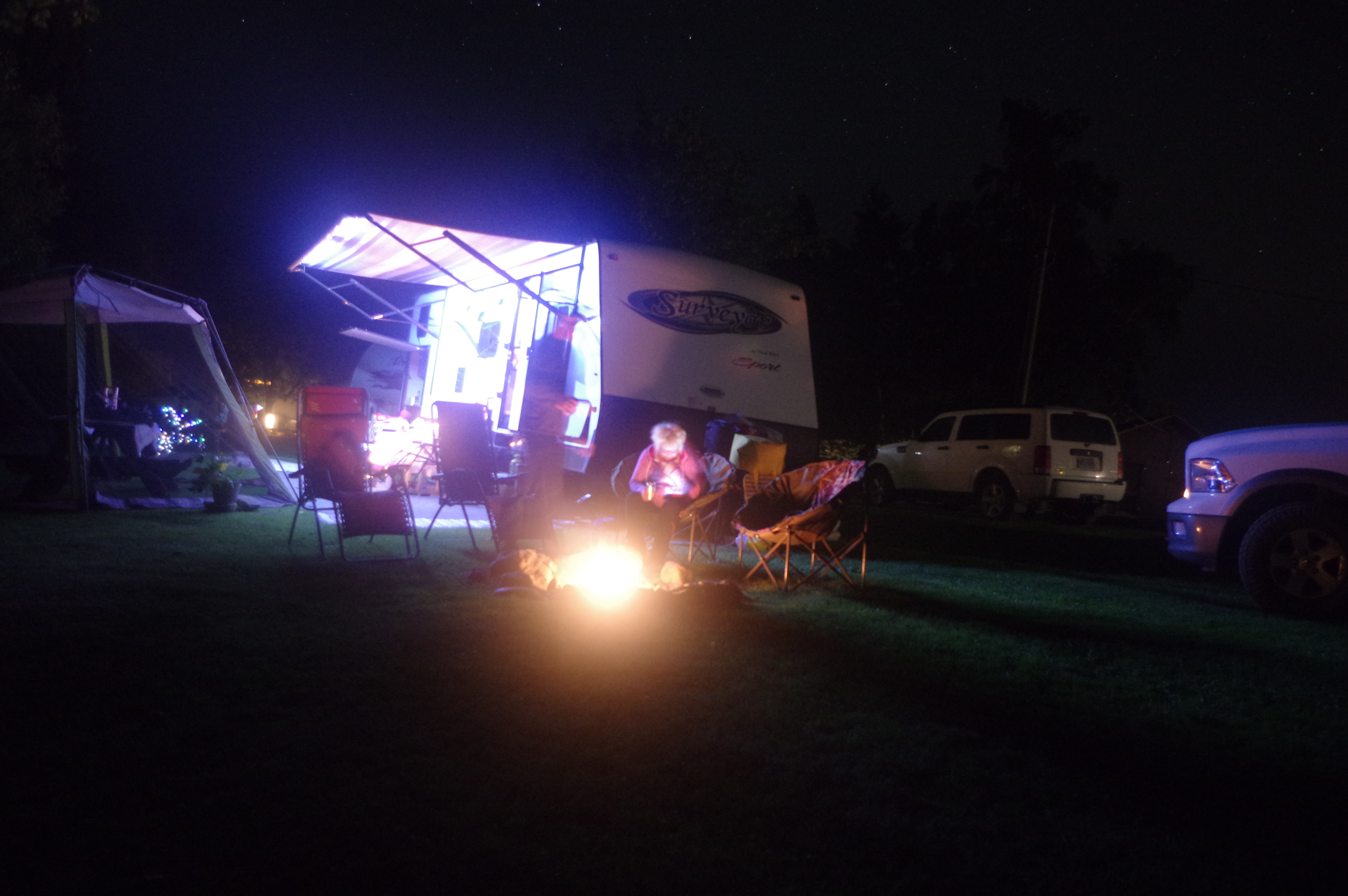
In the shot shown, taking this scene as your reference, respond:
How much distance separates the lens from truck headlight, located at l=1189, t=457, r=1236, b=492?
604 centimetres

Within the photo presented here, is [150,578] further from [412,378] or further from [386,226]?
[412,378]

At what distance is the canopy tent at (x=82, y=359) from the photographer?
815 centimetres

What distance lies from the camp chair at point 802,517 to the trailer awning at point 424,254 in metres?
3.25

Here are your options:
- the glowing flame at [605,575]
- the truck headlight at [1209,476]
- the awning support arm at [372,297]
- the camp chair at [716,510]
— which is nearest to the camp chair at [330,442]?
the glowing flame at [605,575]

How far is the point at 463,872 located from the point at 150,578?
4072 millimetres

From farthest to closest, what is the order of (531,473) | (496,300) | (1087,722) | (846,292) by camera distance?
(846,292) → (496,300) → (531,473) → (1087,722)

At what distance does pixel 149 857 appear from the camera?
6.92 feet

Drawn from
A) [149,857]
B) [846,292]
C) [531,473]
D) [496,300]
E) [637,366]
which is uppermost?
[846,292]

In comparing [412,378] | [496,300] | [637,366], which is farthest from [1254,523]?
[412,378]

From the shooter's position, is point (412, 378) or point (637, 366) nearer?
point (637, 366)

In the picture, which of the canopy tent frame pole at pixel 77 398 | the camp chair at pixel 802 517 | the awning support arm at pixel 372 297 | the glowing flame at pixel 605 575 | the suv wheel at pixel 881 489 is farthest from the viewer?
the suv wheel at pixel 881 489

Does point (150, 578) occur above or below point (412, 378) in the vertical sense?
below

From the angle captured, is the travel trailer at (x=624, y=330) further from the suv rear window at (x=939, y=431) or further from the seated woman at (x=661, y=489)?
the suv rear window at (x=939, y=431)

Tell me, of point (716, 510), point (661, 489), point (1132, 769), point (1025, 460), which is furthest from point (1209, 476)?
point (1025, 460)
